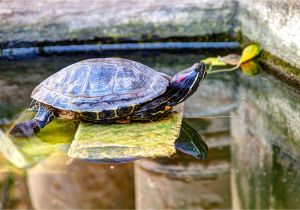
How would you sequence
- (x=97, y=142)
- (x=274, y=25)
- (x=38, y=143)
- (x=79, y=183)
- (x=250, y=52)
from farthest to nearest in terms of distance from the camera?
1. (x=250, y=52)
2. (x=274, y=25)
3. (x=38, y=143)
4. (x=97, y=142)
5. (x=79, y=183)

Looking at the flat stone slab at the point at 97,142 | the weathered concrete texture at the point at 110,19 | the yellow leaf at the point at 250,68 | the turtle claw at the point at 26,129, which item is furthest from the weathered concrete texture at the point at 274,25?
the turtle claw at the point at 26,129

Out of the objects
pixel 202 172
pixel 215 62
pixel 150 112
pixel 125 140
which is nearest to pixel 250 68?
pixel 215 62

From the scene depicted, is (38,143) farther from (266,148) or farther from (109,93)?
(266,148)

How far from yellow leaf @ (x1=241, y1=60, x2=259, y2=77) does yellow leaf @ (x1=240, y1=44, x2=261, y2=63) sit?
0.04 metres

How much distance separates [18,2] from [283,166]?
3.33m

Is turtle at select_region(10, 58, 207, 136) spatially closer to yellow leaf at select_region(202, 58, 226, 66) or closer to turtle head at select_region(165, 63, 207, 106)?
turtle head at select_region(165, 63, 207, 106)

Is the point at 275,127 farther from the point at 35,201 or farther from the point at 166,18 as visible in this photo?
the point at 166,18

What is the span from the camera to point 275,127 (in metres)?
3.58

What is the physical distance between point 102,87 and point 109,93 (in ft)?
0.21

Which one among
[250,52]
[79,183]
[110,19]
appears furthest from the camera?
[110,19]

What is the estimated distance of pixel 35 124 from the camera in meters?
3.40

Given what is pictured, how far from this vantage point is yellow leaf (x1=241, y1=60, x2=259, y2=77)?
15.4 ft

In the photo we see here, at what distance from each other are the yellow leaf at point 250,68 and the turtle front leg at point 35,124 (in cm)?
192

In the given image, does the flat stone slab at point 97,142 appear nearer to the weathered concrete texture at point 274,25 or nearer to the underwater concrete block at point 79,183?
the underwater concrete block at point 79,183
